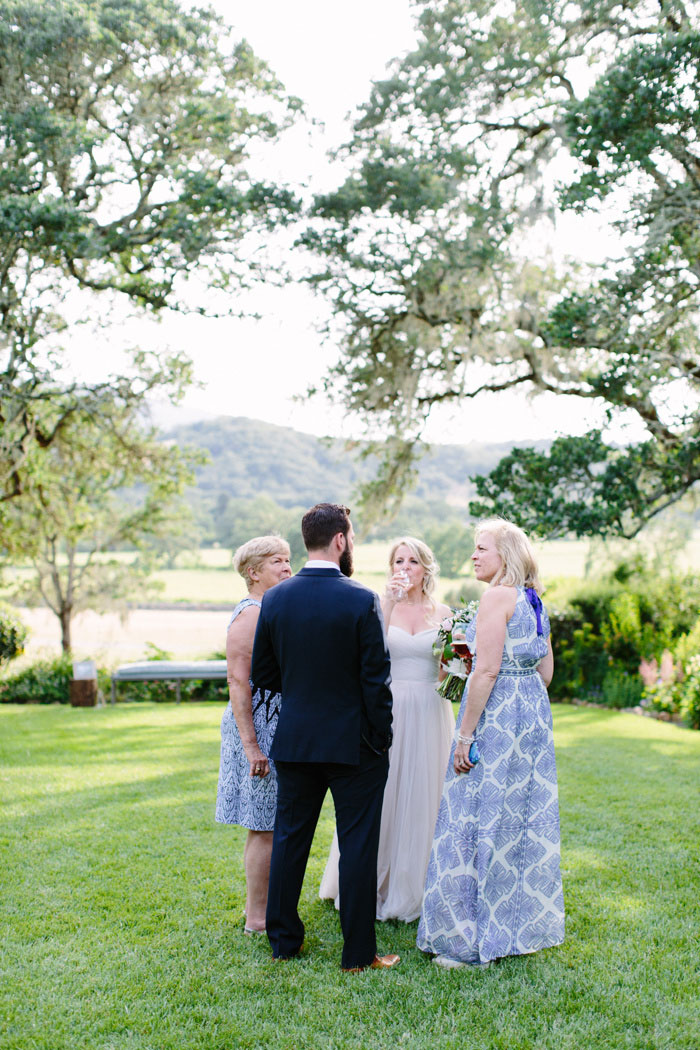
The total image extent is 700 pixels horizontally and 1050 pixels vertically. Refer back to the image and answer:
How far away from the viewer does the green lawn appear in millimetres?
2963

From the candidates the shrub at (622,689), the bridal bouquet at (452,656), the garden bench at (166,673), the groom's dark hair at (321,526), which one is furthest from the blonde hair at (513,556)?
the garden bench at (166,673)

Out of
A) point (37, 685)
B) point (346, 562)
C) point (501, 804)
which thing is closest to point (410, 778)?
point (501, 804)

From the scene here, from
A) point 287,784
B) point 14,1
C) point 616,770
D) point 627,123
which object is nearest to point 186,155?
point 14,1

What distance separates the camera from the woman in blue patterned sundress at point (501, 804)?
139 inches

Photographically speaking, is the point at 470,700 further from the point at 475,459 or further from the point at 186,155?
the point at 475,459

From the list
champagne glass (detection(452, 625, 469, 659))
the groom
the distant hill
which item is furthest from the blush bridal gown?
the distant hill

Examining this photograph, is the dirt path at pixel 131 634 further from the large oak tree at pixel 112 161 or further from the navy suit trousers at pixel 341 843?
the navy suit trousers at pixel 341 843

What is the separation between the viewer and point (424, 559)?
420 cm

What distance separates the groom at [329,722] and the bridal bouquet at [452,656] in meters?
0.59

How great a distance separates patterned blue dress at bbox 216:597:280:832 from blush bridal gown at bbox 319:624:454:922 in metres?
0.43

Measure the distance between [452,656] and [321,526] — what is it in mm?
929

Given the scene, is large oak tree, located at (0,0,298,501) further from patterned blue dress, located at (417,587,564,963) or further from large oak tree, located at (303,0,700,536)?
patterned blue dress, located at (417,587,564,963)

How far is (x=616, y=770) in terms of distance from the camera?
733 cm

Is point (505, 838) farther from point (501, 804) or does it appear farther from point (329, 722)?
point (329, 722)
